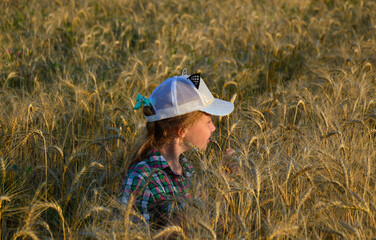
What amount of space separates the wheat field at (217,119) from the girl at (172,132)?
21 centimetres

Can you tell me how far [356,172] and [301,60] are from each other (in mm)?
3108

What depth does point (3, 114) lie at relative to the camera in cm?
350

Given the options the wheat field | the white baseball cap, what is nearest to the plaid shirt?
the wheat field

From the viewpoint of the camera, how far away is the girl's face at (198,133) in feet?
8.34

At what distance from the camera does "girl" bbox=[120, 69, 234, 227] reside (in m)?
2.42

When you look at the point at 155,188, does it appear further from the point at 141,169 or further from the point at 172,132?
the point at 172,132

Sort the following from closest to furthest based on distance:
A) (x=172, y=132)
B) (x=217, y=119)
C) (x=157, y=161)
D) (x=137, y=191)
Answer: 1. (x=137, y=191)
2. (x=157, y=161)
3. (x=172, y=132)
4. (x=217, y=119)

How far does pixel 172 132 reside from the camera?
2.58 m

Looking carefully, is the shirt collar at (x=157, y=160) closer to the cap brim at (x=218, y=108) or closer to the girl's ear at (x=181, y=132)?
the girl's ear at (x=181, y=132)

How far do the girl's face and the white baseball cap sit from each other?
0.30ft

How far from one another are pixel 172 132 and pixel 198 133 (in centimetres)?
16

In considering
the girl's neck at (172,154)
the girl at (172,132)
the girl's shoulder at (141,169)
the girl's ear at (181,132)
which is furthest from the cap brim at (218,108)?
the girl's shoulder at (141,169)

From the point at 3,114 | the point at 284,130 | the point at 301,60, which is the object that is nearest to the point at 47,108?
the point at 3,114

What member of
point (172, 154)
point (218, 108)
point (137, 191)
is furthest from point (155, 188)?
point (218, 108)
